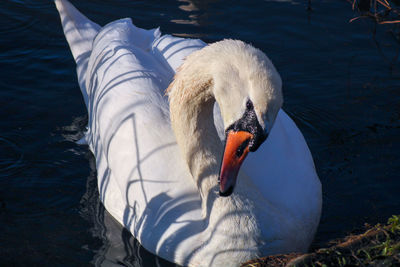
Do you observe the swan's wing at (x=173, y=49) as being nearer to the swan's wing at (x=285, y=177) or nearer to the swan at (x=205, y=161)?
the swan at (x=205, y=161)

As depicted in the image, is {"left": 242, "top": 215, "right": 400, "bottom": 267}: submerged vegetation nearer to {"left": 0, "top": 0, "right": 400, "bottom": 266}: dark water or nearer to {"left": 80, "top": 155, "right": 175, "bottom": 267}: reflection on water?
{"left": 0, "top": 0, "right": 400, "bottom": 266}: dark water

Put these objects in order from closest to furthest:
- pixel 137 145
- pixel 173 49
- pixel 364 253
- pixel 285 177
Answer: pixel 364 253, pixel 285 177, pixel 137 145, pixel 173 49

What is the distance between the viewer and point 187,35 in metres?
9.37

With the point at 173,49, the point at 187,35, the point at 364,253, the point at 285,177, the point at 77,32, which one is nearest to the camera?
the point at 364,253

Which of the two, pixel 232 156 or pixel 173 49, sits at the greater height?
pixel 232 156

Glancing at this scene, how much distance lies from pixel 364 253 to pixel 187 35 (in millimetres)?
5480

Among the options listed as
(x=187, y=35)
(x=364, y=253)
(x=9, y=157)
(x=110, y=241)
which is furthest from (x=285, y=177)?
(x=187, y=35)

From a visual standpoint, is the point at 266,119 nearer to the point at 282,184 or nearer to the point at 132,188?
the point at 282,184

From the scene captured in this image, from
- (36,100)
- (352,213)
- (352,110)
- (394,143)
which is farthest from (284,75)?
(36,100)

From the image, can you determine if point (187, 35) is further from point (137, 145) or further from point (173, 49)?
point (137, 145)

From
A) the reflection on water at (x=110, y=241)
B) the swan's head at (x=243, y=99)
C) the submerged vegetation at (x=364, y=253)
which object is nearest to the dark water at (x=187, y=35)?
the reflection on water at (x=110, y=241)

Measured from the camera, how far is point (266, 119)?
14.1 ft

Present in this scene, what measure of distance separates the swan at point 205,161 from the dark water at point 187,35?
495mm

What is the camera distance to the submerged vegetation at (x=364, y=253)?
448cm
